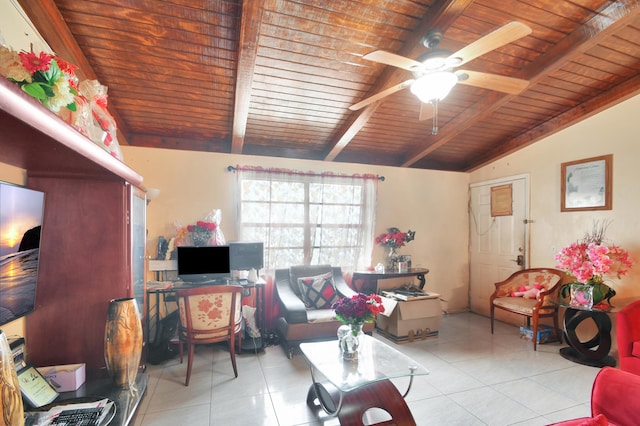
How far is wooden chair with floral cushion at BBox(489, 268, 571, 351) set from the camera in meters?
3.59

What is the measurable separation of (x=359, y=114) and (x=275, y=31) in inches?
50.6

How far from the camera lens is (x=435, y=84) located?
1978 millimetres

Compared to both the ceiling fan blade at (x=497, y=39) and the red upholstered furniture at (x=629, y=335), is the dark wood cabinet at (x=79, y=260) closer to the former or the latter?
the ceiling fan blade at (x=497, y=39)

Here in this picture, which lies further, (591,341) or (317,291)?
(317,291)

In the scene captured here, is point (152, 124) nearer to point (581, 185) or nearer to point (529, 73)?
point (529, 73)

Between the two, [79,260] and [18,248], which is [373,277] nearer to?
[79,260]

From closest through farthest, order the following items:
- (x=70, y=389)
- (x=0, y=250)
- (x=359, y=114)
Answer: (x=0, y=250) → (x=70, y=389) → (x=359, y=114)

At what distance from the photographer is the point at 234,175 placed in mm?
3945

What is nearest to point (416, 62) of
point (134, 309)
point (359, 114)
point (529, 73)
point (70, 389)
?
point (359, 114)

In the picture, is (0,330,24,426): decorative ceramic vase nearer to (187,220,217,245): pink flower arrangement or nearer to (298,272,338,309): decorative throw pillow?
(187,220,217,245): pink flower arrangement

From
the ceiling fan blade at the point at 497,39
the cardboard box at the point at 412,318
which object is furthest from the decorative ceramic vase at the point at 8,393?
the cardboard box at the point at 412,318

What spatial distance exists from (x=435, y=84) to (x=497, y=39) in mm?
393

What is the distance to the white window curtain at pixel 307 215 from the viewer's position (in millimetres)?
3990

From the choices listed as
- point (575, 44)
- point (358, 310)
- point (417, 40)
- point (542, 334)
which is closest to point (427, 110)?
point (417, 40)
